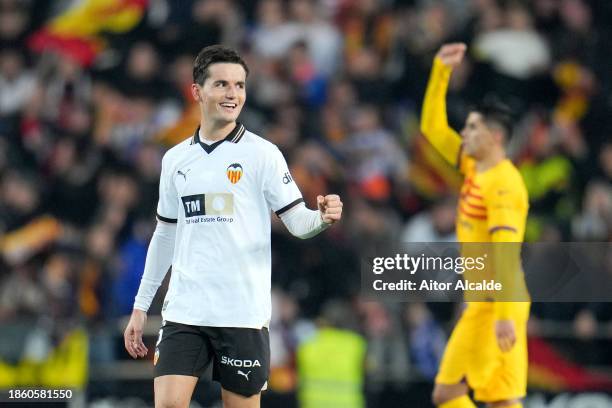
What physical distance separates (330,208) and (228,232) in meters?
0.76

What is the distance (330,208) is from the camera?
6.78m

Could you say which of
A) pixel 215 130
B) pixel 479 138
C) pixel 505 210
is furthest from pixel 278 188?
pixel 479 138

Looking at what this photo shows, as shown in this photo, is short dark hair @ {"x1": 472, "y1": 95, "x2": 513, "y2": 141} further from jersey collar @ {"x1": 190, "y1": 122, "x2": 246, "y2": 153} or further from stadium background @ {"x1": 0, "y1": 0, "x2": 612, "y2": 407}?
stadium background @ {"x1": 0, "y1": 0, "x2": 612, "y2": 407}

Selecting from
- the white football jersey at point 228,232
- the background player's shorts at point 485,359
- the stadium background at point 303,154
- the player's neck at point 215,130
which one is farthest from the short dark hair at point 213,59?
the stadium background at point 303,154

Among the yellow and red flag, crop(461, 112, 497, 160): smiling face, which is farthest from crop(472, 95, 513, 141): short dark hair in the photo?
the yellow and red flag

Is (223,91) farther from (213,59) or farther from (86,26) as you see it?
(86,26)

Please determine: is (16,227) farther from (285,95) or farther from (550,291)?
(550,291)

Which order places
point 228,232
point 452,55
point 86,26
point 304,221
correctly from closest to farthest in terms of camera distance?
point 304,221 < point 228,232 < point 452,55 < point 86,26

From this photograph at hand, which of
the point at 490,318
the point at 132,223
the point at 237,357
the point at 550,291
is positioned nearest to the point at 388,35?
the point at 132,223

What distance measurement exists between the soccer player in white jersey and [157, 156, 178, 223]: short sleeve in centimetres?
8

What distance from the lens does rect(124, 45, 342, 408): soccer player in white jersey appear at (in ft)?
23.7

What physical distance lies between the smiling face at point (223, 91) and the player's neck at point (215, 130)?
1.3 inches

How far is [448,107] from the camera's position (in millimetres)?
13992

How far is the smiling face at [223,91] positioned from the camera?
731cm
